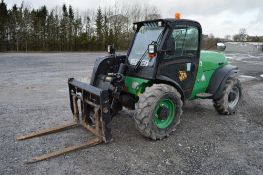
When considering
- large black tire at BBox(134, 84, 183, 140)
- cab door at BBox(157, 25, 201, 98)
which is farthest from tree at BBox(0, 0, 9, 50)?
large black tire at BBox(134, 84, 183, 140)

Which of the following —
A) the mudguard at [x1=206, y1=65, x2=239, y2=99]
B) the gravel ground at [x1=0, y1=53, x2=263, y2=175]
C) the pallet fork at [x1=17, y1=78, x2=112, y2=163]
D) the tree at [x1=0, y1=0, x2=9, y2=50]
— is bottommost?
the gravel ground at [x1=0, y1=53, x2=263, y2=175]

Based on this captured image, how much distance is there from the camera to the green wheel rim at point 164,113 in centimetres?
514

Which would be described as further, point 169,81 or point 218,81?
point 218,81

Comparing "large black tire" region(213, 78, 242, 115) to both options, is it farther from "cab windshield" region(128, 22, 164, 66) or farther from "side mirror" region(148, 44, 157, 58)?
"side mirror" region(148, 44, 157, 58)

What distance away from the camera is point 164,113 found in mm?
5195

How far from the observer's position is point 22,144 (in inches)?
198

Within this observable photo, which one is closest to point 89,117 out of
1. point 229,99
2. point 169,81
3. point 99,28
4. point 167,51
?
point 169,81

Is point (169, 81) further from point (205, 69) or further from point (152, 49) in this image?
point (205, 69)

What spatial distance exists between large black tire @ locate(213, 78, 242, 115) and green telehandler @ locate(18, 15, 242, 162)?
10.2 inches

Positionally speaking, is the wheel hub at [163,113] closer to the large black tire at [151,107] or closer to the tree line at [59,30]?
the large black tire at [151,107]

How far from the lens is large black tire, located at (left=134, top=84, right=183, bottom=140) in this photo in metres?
4.85

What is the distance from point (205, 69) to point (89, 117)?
283 cm

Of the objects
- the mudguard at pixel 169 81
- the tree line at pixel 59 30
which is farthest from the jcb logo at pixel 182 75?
the tree line at pixel 59 30

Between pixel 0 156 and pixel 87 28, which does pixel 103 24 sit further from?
A: pixel 0 156
